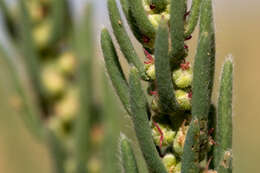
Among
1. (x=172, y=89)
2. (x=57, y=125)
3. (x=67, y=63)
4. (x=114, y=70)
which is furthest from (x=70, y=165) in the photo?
(x=172, y=89)

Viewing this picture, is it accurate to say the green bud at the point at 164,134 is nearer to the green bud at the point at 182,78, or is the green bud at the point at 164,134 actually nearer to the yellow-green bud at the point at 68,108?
the green bud at the point at 182,78

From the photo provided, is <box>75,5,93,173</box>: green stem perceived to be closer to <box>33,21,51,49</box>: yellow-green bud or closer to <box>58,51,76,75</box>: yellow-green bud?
<box>58,51,76,75</box>: yellow-green bud

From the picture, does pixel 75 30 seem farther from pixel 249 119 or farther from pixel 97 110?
pixel 249 119

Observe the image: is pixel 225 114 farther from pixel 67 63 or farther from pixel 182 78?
pixel 67 63

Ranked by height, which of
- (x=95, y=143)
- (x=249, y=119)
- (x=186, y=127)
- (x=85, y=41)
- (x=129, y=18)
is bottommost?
(x=249, y=119)

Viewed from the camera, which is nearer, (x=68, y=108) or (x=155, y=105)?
(x=155, y=105)

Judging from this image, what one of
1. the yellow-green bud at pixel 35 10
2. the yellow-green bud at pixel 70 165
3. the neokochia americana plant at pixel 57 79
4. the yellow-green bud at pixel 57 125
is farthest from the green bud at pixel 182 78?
the yellow-green bud at pixel 35 10

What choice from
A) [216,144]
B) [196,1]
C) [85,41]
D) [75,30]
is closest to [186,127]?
[216,144]
